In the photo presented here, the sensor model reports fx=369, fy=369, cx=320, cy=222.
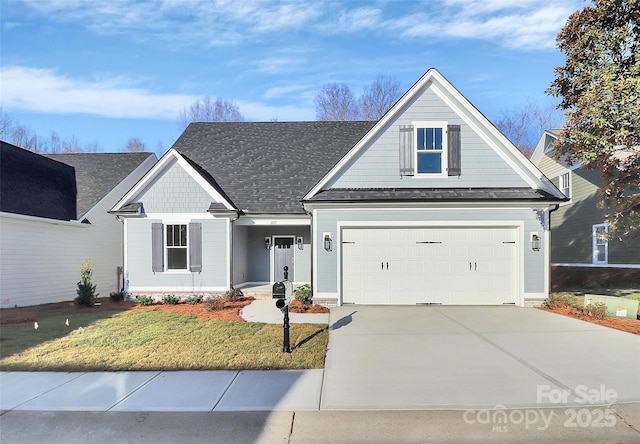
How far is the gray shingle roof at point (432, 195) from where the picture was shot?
1069 cm

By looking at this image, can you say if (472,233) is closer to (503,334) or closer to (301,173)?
(503,334)

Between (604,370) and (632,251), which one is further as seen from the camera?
(632,251)

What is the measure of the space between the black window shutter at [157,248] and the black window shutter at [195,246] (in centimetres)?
96

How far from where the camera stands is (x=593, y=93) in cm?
851

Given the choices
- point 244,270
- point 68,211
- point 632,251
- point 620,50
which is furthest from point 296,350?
point 632,251

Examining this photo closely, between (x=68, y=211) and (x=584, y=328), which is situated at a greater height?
(x=68, y=211)

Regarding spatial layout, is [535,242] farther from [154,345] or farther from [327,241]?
[154,345]

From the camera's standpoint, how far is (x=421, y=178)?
11359mm

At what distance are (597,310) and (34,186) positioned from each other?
1786cm

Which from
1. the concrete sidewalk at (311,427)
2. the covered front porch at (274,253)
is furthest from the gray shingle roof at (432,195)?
the concrete sidewalk at (311,427)

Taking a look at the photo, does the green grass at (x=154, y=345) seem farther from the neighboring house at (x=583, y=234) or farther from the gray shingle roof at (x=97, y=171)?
the neighboring house at (x=583, y=234)

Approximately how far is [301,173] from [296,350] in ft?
29.9

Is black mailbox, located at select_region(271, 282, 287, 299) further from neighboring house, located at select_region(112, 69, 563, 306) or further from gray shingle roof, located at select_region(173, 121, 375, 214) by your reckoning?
gray shingle roof, located at select_region(173, 121, 375, 214)

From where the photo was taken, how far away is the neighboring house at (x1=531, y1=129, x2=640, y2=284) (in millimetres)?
14625
